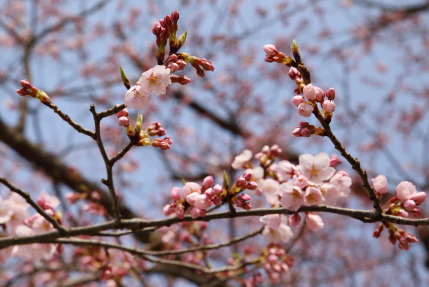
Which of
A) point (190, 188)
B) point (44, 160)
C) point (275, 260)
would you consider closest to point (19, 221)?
point (190, 188)

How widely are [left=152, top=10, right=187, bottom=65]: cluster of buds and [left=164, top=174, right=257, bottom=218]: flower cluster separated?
617 mm

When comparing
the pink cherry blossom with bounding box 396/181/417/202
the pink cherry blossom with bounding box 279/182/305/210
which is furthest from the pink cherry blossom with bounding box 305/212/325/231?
the pink cherry blossom with bounding box 396/181/417/202

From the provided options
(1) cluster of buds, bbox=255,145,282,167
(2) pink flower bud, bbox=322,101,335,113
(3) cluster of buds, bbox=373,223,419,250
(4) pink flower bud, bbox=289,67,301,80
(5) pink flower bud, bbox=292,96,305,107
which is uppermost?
(4) pink flower bud, bbox=289,67,301,80

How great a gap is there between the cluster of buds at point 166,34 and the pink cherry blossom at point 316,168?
80 centimetres

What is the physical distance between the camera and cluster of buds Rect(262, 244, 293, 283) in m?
2.59

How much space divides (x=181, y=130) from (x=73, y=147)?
17.2ft

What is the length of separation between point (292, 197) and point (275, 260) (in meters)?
0.98

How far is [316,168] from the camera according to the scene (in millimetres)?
1862

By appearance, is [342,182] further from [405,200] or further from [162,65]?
[162,65]

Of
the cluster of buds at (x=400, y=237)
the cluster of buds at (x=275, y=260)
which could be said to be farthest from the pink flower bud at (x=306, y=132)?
the cluster of buds at (x=275, y=260)

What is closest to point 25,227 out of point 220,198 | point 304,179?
point 220,198

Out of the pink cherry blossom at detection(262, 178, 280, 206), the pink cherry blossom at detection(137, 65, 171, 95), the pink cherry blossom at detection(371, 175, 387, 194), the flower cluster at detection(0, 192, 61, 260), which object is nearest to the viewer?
the pink cherry blossom at detection(137, 65, 171, 95)

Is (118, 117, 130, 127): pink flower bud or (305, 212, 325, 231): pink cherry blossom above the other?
(118, 117, 130, 127): pink flower bud

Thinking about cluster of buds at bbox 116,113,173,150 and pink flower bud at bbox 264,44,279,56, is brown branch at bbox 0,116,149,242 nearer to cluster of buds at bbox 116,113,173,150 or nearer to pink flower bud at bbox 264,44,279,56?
cluster of buds at bbox 116,113,173,150
